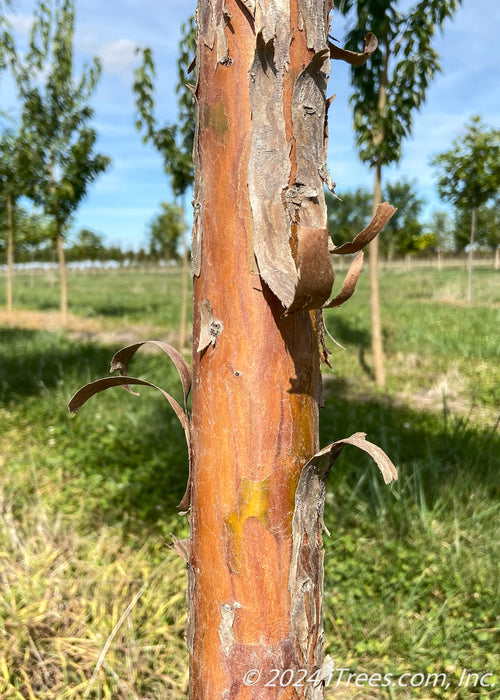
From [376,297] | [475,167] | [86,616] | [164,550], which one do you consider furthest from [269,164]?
[475,167]

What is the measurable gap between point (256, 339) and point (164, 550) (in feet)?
8.01

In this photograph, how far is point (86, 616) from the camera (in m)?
2.26

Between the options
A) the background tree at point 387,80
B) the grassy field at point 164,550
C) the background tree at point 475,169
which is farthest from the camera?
the background tree at point 475,169

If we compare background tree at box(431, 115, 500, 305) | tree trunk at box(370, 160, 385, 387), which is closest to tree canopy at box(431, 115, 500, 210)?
background tree at box(431, 115, 500, 305)

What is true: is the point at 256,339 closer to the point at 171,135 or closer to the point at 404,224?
the point at 171,135

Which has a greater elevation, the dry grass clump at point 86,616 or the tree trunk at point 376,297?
the tree trunk at point 376,297

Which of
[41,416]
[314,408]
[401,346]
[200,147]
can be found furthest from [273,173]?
[401,346]

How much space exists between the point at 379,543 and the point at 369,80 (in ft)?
17.6

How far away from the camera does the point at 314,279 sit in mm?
739

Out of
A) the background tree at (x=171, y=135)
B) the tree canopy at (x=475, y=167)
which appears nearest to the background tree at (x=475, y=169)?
the tree canopy at (x=475, y=167)

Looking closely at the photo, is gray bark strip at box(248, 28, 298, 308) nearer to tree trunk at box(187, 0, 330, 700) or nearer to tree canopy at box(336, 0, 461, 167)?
tree trunk at box(187, 0, 330, 700)

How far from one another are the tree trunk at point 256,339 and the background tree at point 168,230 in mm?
7160

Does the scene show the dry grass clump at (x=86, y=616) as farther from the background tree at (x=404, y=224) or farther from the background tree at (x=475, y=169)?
the background tree at (x=404, y=224)

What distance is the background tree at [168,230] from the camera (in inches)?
583
